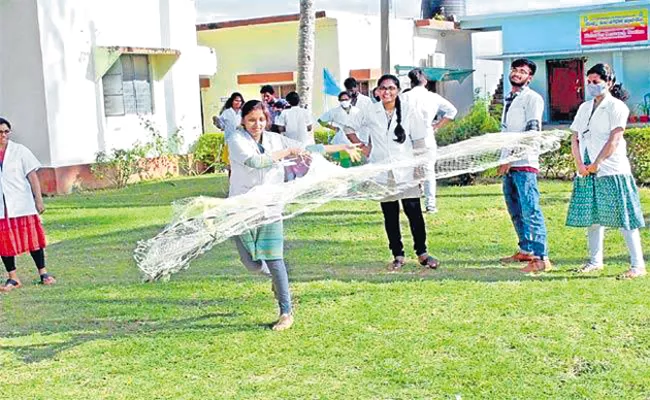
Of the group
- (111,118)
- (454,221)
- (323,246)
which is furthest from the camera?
(111,118)

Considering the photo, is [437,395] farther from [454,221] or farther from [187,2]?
[187,2]

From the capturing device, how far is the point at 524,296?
636 centimetres

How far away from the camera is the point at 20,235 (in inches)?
308

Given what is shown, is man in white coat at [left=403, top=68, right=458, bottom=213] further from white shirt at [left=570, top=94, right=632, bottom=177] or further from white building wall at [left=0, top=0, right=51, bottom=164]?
white building wall at [left=0, top=0, right=51, bottom=164]

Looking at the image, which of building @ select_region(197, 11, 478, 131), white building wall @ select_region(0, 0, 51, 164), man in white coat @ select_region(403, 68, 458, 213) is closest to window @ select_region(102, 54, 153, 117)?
white building wall @ select_region(0, 0, 51, 164)

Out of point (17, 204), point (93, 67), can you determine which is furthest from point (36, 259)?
point (93, 67)

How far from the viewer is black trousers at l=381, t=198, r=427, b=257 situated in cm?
754

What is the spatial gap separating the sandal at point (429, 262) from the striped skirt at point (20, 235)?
11.3 feet

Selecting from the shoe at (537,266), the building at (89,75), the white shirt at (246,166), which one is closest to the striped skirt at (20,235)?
the white shirt at (246,166)

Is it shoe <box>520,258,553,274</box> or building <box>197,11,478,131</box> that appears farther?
building <box>197,11,478,131</box>

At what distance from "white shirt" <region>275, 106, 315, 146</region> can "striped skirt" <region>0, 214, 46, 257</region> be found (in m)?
4.05

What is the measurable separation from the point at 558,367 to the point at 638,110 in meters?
19.2

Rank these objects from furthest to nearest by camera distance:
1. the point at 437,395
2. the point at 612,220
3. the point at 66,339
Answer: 1. the point at 612,220
2. the point at 66,339
3. the point at 437,395

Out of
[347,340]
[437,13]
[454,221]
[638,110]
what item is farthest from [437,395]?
[437,13]
